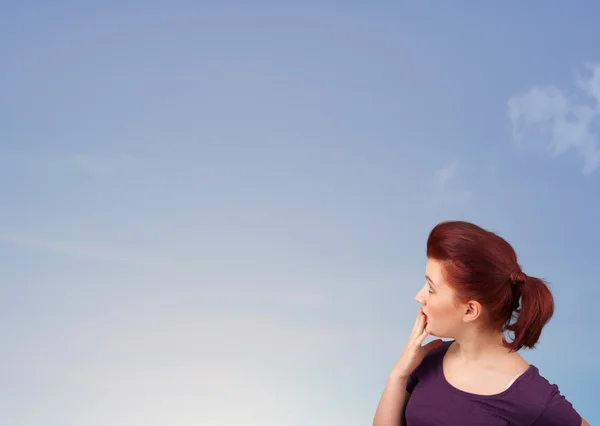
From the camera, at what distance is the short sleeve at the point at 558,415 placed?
8.29 feet

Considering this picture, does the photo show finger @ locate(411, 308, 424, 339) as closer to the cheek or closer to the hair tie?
the cheek

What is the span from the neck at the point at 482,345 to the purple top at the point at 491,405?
12cm

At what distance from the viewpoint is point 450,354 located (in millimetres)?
2809

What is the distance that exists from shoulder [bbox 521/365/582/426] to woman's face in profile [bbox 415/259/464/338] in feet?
1.05

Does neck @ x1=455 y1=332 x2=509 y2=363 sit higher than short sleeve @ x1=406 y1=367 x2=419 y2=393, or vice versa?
neck @ x1=455 y1=332 x2=509 y2=363

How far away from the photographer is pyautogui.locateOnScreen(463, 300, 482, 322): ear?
259 centimetres

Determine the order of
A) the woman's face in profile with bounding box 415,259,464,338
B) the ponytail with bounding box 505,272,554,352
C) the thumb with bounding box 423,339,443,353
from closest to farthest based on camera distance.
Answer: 1. the ponytail with bounding box 505,272,554,352
2. the woman's face in profile with bounding box 415,259,464,338
3. the thumb with bounding box 423,339,443,353

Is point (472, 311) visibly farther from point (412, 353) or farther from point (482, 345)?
point (412, 353)

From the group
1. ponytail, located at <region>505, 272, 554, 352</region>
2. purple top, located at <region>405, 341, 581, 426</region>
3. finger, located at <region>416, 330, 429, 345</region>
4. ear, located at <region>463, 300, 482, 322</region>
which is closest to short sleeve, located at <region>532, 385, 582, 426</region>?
purple top, located at <region>405, 341, 581, 426</region>

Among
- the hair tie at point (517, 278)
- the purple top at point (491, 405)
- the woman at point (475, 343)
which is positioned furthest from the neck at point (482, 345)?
the hair tie at point (517, 278)

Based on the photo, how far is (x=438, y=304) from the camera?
2617 mm

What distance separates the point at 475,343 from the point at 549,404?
33 centimetres

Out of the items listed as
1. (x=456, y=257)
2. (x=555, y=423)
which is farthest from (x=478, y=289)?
(x=555, y=423)

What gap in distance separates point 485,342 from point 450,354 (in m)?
0.17
